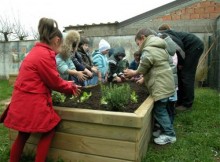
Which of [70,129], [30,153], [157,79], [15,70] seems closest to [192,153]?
[157,79]

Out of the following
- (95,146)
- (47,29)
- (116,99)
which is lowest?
(95,146)

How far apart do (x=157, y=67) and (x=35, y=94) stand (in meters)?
1.76

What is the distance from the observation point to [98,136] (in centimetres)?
299

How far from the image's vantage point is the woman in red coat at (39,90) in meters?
2.73

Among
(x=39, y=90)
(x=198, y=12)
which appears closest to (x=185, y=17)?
(x=198, y=12)

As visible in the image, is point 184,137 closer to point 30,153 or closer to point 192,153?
point 192,153

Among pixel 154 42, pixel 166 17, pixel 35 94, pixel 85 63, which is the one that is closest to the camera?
pixel 35 94

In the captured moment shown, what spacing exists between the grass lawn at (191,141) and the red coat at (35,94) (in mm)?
773

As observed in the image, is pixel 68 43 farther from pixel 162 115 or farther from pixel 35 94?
pixel 162 115

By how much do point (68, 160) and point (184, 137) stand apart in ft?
6.38

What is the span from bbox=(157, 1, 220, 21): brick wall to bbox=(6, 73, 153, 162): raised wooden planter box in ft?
30.4

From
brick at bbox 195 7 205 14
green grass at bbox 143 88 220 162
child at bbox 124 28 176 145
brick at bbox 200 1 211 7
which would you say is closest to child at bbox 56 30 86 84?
child at bbox 124 28 176 145

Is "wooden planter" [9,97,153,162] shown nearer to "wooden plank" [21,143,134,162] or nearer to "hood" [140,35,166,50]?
"wooden plank" [21,143,134,162]

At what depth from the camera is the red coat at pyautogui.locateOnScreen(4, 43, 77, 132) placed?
273 cm
